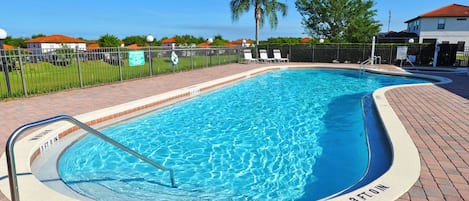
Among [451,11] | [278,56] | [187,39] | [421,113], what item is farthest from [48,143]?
[187,39]

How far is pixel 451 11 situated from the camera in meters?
34.1

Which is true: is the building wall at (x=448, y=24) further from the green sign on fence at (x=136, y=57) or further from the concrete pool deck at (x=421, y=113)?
the green sign on fence at (x=136, y=57)

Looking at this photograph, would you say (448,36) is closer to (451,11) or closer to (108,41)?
(451,11)

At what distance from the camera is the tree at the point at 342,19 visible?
30.2 meters

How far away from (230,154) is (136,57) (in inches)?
336

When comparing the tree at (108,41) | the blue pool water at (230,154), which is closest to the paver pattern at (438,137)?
the blue pool water at (230,154)

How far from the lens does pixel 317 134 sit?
6172 mm

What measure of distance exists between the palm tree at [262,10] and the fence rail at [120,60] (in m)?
2.23

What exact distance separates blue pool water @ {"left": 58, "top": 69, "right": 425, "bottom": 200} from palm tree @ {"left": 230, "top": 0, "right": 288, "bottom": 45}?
16632mm

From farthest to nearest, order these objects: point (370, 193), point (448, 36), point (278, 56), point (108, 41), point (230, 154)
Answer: point (448, 36) → point (108, 41) → point (278, 56) → point (230, 154) → point (370, 193)

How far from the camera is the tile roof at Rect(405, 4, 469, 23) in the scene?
3297 centimetres

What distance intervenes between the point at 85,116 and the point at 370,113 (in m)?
6.38

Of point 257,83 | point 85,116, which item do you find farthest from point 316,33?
point 85,116

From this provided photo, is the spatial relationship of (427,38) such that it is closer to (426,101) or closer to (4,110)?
(426,101)
